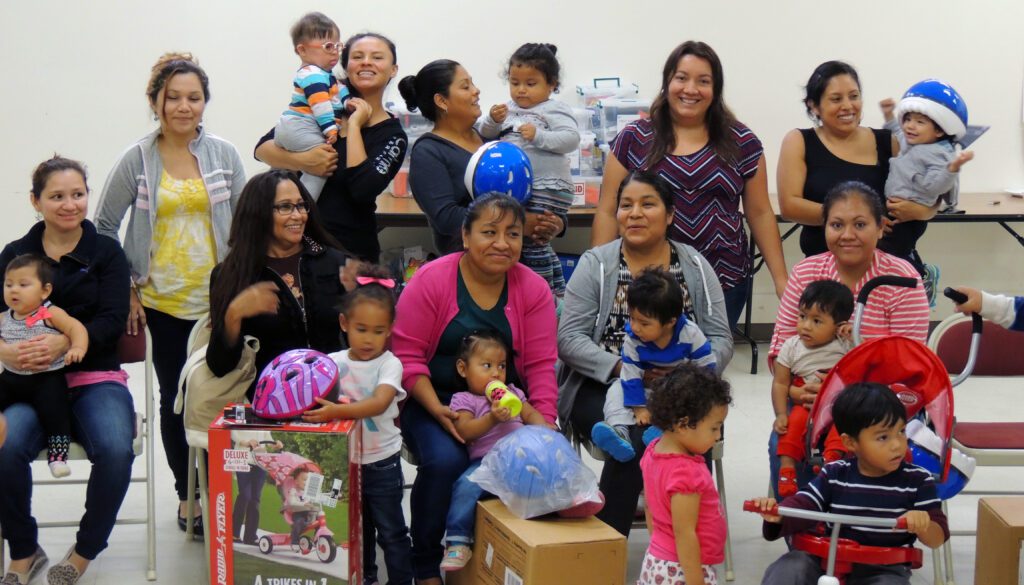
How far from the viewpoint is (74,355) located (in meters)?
3.24

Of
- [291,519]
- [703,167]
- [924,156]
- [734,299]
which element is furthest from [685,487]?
[924,156]

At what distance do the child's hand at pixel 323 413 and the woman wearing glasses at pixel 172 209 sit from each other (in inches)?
31.2

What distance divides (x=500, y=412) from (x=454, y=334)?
0.31m

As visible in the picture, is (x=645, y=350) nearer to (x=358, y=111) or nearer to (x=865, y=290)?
(x=865, y=290)

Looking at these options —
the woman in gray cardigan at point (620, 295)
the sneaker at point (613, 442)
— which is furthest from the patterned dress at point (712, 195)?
the sneaker at point (613, 442)

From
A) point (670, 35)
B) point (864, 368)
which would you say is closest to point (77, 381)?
point (864, 368)

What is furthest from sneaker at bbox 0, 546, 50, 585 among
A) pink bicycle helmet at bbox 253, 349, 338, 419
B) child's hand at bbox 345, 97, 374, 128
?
child's hand at bbox 345, 97, 374, 128

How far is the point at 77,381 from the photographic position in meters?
3.36

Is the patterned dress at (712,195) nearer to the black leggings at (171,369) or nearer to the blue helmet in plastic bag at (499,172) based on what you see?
the blue helmet in plastic bag at (499,172)

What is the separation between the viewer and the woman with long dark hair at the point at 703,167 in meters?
3.63

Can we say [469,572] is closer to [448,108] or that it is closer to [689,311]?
[689,311]

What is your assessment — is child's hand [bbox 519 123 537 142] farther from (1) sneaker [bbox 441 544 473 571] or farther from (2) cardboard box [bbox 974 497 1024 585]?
(2) cardboard box [bbox 974 497 1024 585]

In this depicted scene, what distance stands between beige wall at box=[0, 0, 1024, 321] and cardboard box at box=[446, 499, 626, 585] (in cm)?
347

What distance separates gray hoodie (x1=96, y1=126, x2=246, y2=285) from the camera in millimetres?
3533
